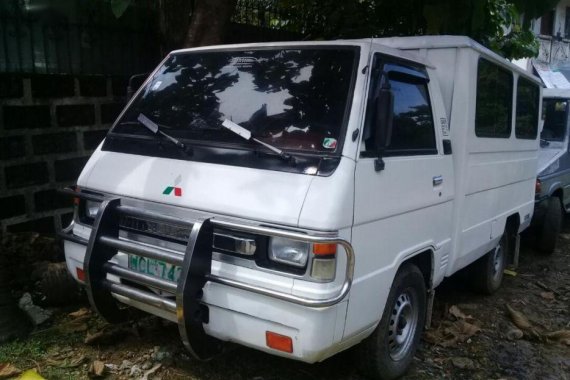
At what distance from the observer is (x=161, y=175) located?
308 centimetres

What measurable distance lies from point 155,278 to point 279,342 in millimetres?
752

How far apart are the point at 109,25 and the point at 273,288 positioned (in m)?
3.77

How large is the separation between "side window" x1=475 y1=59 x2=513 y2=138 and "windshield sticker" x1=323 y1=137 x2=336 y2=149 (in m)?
1.82

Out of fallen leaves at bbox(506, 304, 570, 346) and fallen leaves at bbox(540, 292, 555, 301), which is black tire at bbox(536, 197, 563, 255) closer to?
fallen leaves at bbox(540, 292, 555, 301)

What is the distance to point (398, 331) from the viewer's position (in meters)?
3.57

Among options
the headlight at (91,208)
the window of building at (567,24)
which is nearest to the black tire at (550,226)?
the headlight at (91,208)

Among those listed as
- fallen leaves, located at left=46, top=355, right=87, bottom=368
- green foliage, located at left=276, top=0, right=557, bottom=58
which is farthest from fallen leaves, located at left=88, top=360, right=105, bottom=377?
→ green foliage, located at left=276, top=0, right=557, bottom=58

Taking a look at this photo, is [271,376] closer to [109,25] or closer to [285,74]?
[285,74]

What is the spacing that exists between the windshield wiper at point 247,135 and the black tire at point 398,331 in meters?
1.09

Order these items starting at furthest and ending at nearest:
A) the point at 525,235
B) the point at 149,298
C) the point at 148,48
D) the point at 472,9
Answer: the point at 525,235
the point at 148,48
the point at 472,9
the point at 149,298

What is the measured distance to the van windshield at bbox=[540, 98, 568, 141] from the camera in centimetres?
759

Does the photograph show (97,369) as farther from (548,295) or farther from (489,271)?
(548,295)

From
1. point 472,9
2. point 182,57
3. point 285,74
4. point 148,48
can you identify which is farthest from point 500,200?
point 148,48

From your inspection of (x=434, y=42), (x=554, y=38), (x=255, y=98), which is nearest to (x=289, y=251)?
(x=255, y=98)
